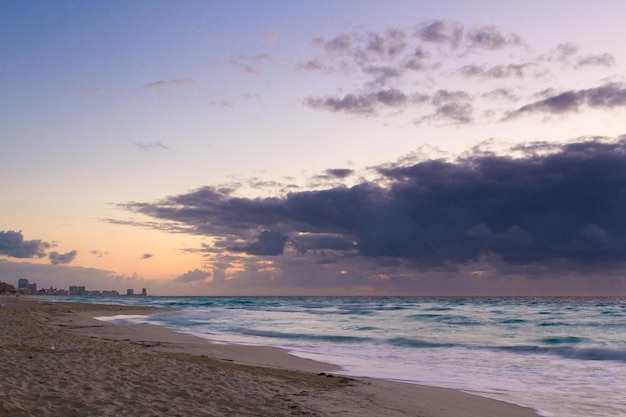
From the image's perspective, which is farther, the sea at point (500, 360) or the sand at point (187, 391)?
the sea at point (500, 360)

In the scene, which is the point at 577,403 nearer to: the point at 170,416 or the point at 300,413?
the point at 300,413

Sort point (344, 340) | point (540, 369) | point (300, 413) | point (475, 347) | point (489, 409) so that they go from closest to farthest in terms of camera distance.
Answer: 1. point (300, 413)
2. point (489, 409)
3. point (540, 369)
4. point (475, 347)
5. point (344, 340)

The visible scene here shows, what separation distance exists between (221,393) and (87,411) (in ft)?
9.55

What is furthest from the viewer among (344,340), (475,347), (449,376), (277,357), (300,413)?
(344,340)

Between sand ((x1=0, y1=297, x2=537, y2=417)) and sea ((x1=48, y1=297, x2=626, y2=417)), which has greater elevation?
A: sand ((x1=0, y1=297, x2=537, y2=417))

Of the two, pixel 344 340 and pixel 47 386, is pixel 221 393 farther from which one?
pixel 344 340

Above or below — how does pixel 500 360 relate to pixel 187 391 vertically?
below

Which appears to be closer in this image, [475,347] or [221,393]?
[221,393]

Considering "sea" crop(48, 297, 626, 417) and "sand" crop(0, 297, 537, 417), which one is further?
"sea" crop(48, 297, 626, 417)

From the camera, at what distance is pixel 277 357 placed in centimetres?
1936

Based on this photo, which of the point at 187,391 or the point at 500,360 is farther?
the point at 500,360

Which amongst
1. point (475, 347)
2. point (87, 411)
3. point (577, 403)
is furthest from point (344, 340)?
point (87, 411)

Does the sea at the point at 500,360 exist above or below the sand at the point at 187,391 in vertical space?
below

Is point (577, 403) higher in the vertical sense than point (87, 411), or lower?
lower
